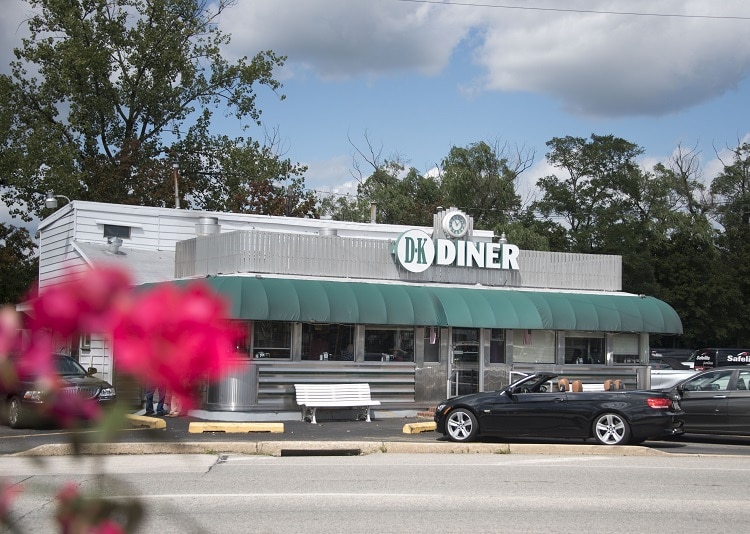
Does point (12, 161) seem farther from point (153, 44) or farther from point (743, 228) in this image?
point (743, 228)

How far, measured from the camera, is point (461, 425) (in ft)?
62.5

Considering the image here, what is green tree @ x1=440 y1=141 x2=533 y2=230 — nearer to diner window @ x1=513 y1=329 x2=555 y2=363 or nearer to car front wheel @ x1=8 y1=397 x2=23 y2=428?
diner window @ x1=513 y1=329 x2=555 y2=363

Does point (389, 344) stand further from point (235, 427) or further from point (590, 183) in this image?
point (590, 183)

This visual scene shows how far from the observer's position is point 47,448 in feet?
52.2

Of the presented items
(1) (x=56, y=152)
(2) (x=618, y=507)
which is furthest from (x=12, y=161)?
(2) (x=618, y=507)

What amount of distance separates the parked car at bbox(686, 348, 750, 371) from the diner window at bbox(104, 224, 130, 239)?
24.1 metres

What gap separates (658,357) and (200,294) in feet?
132

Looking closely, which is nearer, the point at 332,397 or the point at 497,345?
→ the point at 332,397

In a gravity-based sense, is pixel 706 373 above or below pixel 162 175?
below

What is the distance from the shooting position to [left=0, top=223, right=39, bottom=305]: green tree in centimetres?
3953

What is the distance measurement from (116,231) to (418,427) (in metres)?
12.5

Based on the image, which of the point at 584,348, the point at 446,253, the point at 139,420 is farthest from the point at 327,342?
the point at 139,420

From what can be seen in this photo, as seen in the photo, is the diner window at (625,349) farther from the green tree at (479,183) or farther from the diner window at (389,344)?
the green tree at (479,183)

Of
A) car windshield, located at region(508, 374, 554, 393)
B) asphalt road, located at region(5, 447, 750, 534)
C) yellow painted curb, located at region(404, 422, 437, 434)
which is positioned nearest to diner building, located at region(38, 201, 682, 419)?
yellow painted curb, located at region(404, 422, 437, 434)
